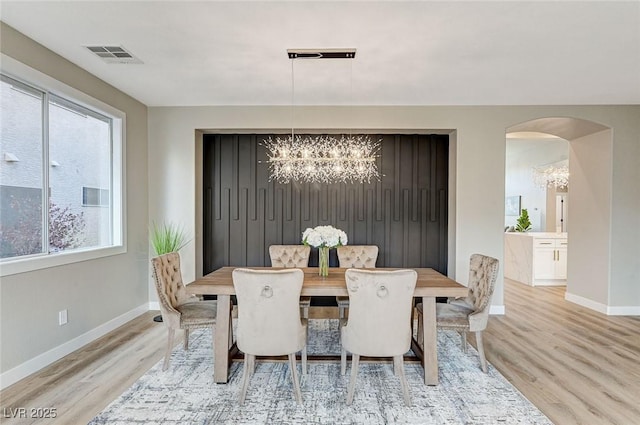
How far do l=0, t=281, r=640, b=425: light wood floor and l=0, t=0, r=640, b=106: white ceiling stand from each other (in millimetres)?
2794

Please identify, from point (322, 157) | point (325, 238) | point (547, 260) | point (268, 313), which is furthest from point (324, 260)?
point (547, 260)

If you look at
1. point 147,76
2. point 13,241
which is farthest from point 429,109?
point 13,241

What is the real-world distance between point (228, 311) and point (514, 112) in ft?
14.6

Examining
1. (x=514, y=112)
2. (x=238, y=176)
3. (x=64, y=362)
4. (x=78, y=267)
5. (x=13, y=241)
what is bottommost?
(x=64, y=362)

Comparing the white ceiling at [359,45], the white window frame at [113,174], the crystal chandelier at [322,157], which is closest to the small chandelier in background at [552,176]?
the white ceiling at [359,45]

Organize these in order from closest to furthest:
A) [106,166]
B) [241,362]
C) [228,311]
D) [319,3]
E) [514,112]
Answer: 1. [319,3]
2. [228,311]
3. [241,362]
4. [106,166]
5. [514,112]

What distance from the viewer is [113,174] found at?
429cm

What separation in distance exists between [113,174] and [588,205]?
651 centimetres

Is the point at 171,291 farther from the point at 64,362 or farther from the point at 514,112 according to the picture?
the point at 514,112

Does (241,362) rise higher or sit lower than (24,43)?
lower

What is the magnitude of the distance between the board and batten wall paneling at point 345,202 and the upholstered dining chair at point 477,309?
1.98 metres

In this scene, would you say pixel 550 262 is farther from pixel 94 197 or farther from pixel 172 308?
pixel 94 197

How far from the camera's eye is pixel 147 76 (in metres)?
3.79

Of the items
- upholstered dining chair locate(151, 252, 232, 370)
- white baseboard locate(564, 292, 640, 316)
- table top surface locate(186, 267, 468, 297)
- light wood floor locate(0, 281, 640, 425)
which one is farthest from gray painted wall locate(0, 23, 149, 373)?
white baseboard locate(564, 292, 640, 316)
